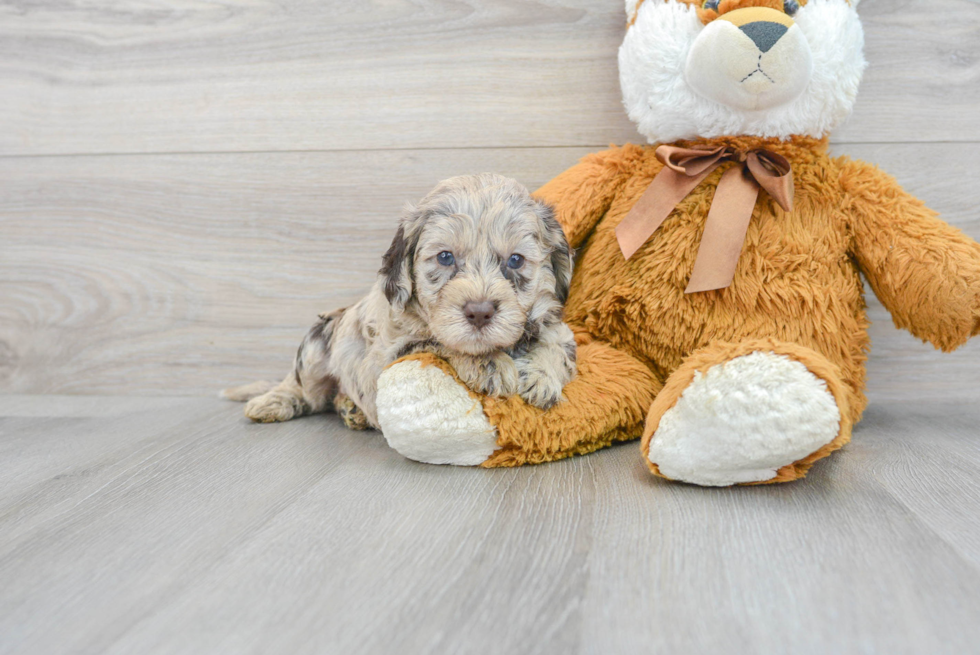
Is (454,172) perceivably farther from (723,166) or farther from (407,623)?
(407,623)

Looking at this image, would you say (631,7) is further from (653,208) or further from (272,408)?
(272,408)

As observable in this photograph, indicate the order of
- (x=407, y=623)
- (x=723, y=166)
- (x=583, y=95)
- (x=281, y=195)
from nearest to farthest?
(x=407, y=623) < (x=723, y=166) < (x=583, y=95) < (x=281, y=195)

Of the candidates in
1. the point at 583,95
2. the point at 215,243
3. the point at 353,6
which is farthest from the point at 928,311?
the point at 215,243

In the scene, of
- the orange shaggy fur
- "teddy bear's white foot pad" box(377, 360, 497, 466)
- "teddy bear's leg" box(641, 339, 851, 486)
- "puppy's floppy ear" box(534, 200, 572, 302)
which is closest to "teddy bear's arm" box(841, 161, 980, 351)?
the orange shaggy fur

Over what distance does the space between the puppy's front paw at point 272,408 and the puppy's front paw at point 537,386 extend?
0.80 m

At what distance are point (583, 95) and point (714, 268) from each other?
2.46 ft

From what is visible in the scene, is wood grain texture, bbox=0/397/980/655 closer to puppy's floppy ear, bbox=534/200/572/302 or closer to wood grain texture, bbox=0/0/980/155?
puppy's floppy ear, bbox=534/200/572/302

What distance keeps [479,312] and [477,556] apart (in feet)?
1.53

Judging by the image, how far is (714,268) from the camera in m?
1.50

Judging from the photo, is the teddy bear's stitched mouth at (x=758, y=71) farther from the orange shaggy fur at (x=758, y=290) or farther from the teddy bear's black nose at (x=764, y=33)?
the orange shaggy fur at (x=758, y=290)

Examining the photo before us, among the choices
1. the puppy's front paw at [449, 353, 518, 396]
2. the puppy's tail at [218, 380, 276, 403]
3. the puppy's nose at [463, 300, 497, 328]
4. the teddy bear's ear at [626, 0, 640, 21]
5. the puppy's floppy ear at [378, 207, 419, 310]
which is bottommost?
the puppy's tail at [218, 380, 276, 403]

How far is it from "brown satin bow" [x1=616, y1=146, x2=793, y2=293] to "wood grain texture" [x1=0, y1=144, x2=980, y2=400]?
483 mm

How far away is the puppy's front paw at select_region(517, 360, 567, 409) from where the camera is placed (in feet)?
4.69

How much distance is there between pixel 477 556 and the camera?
40.2 inches
